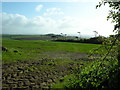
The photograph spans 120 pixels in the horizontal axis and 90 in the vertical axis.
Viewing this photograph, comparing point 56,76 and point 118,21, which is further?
point 56,76

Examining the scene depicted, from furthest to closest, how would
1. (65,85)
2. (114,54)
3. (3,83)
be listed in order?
(3,83) → (65,85) → (114,54)

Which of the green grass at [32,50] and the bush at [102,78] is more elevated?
the bush at [102,78]

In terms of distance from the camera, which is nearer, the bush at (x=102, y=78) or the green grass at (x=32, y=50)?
the bush at (x=102, y=78)

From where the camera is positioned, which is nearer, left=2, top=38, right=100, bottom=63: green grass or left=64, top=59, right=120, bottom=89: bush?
left=64, top=59, right=120, bottom=89: bush

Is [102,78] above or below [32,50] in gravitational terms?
above

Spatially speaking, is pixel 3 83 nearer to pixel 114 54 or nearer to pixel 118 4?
pixel 114 54

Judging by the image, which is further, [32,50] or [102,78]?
[32,50]

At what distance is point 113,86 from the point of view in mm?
5238

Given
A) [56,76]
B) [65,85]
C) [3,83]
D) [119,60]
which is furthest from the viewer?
[56,76]

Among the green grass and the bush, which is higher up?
the bush

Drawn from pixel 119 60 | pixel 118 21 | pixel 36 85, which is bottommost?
pixel 36 85

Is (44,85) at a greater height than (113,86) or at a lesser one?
lesser

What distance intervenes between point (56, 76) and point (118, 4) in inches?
228

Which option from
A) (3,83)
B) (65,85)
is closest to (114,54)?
(65,85)
